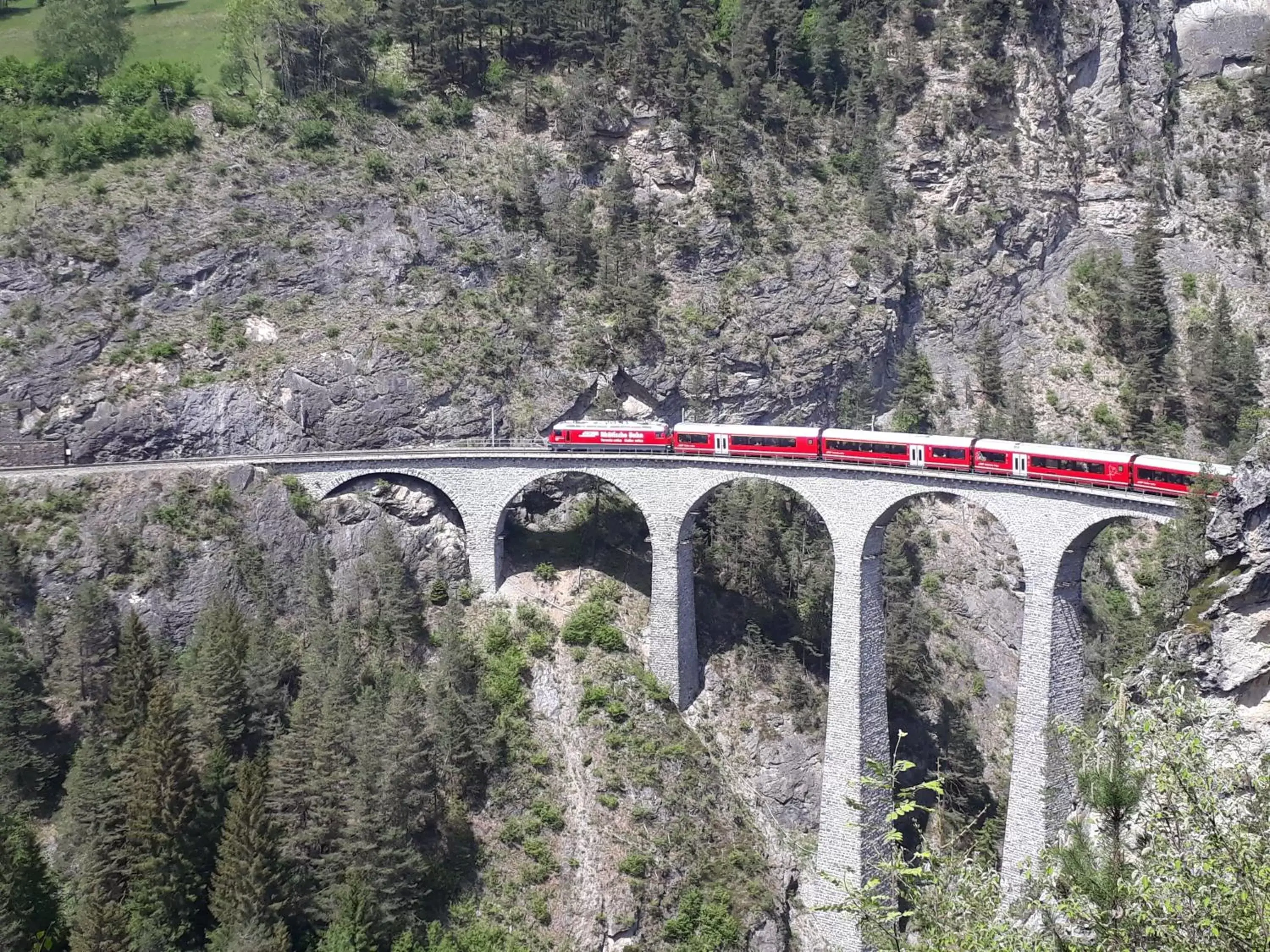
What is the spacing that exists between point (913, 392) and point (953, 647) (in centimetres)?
1892

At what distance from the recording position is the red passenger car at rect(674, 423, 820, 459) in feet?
167

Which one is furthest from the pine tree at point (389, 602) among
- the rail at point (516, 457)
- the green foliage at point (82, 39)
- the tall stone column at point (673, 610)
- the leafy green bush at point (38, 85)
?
the green foliage at point (82, 39)

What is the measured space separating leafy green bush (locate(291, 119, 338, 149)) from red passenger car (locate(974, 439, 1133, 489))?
173 feet

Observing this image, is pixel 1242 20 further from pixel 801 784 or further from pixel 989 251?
pixel 801 784

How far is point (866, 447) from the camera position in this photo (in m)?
49.2

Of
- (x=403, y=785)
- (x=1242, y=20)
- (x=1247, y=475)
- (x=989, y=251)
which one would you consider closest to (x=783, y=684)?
(x=403, y=785)

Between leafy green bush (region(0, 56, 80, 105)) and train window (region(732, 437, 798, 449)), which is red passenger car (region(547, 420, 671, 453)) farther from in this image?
leafy green bush (region(0, 56, 80, 105))

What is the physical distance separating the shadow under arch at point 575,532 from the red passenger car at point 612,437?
253 centimetres

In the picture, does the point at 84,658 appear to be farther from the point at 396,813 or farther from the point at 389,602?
the point at 396,813

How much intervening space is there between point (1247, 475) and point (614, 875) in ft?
102

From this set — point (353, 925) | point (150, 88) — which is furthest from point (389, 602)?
point (150, 88)

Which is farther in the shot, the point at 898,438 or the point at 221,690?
the point at 898,438

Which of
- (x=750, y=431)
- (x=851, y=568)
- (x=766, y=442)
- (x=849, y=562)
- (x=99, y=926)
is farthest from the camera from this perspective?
(x=750, y=431)

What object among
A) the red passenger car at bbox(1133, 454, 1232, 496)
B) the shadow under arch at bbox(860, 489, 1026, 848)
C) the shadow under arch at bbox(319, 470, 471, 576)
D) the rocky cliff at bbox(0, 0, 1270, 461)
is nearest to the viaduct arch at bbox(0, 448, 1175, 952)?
the shadow under arch at bbox(319, 470, 471, 576)
